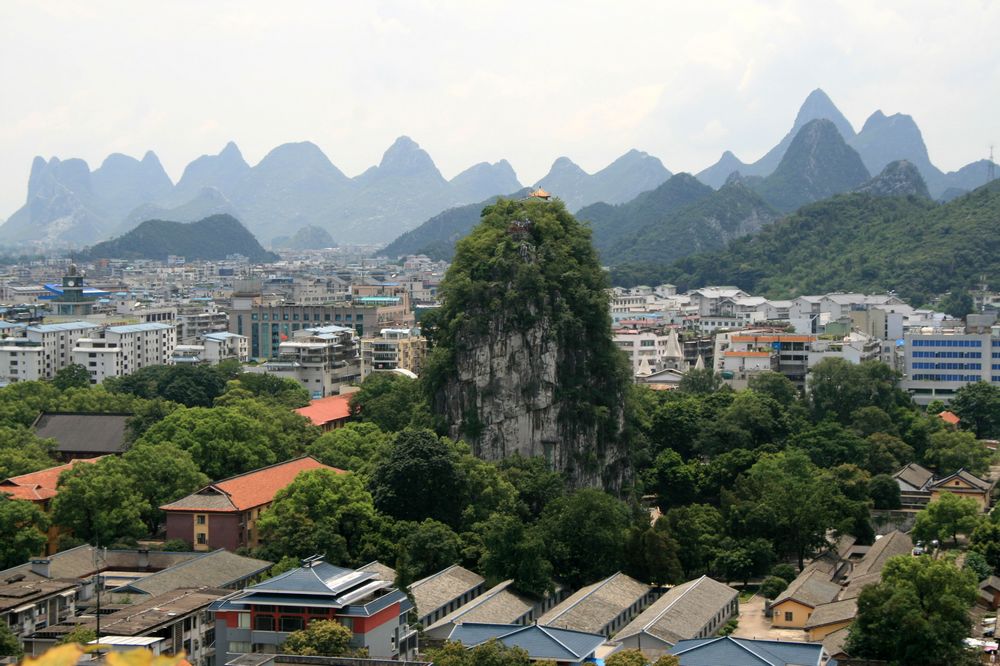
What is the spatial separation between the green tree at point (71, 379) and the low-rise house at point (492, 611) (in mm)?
26370

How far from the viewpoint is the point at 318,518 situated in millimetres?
30391

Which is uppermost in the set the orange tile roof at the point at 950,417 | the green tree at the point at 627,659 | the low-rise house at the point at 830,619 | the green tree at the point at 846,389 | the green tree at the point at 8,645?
the green tree at the point at 846,389

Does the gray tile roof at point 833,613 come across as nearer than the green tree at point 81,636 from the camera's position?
No

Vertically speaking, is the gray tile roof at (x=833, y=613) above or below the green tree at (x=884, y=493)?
below

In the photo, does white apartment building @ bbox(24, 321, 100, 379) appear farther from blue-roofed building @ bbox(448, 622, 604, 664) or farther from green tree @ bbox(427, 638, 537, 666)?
green tree @ bbox(427, 638, 537, 666)

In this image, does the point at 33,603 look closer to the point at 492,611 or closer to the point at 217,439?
the point at 492,611

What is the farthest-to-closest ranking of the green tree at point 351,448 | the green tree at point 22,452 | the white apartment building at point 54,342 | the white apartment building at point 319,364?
1. the white apartment building at point 54,342
2. the white apartment building at point 319,364
3. the green tree at point 351,448
4. the green tree at point 22,452

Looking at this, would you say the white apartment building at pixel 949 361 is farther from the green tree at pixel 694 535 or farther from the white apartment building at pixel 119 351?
the white apartment building at pixel 119 351

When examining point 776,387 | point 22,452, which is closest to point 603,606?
point 22,452

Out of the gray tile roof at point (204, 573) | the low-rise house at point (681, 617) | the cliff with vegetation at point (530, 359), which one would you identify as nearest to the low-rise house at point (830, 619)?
the low-rise house at point (681, 617)

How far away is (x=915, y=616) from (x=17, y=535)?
677 inches

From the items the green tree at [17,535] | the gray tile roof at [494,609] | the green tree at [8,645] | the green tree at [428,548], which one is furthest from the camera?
the green tree at [428,548]

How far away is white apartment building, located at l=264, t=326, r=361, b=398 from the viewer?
182 feet

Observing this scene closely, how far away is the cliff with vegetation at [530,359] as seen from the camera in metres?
38.9
